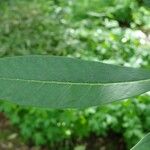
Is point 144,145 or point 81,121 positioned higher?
point 144,145

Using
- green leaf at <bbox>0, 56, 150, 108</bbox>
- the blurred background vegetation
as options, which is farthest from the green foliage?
green leaf at <bbox>0, 56, 150, 108</bbox>

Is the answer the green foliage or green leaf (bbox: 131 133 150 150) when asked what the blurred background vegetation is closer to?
the green foliage

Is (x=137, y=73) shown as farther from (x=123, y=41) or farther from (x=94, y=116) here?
(x=123, y=41)

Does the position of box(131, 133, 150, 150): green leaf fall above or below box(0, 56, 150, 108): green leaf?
below

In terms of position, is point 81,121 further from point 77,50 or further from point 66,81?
point 66,81

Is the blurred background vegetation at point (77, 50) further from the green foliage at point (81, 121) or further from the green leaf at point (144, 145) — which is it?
the green leaf at point (144, 145)

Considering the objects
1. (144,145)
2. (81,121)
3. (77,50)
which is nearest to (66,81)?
(144,145)
